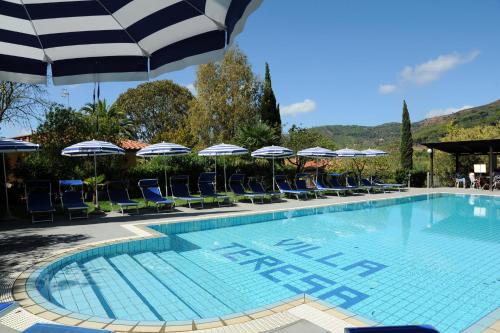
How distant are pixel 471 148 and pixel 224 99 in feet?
59.2

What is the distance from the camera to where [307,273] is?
20.6 feet

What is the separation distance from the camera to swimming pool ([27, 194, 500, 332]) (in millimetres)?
4805

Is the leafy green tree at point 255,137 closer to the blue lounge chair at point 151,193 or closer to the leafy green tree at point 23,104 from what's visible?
the blue lounge chair at point 151,193

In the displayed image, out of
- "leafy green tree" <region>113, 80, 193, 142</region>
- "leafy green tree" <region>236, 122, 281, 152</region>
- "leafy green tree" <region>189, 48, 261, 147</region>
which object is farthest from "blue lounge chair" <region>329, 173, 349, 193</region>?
"leafy green tree" <region>113, 80, 193, 142</region>

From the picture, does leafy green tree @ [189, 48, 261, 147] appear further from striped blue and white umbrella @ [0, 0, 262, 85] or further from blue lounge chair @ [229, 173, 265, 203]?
striped blue and white umbrella @ [0, 0, 262, 85]

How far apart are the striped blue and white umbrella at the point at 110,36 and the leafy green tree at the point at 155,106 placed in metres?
39.0

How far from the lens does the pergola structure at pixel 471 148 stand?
768 inches

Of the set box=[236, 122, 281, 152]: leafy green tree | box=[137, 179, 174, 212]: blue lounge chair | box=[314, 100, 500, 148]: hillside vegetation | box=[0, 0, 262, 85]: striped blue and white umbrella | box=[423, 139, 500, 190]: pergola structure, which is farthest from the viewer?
box=[314, 100, 500, 148]: hillside vegetation

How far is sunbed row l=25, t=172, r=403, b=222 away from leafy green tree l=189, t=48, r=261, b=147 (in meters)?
10.4

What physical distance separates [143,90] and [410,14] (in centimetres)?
3123

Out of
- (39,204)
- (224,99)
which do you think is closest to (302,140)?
(224,99)

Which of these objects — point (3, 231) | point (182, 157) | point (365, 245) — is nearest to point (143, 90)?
point (182, 157)

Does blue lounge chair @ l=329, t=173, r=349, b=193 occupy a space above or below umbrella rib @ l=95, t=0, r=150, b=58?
below

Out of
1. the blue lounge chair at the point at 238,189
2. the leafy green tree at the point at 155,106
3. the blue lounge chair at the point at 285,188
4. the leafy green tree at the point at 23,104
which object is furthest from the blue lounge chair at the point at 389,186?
the leafy green tree at the point at 155,106
